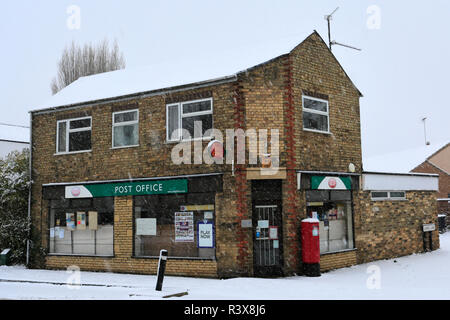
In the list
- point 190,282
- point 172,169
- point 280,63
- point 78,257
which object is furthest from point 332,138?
point 78,257

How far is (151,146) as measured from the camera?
14.7m

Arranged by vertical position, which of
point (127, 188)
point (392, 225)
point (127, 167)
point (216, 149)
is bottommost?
point (392, 225)

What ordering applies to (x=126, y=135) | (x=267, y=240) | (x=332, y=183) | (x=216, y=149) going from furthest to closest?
(x=126, y=135), (x=332, y=183), (x=267, y=240), (x=216, y=149)

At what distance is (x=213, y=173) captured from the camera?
13.5 m

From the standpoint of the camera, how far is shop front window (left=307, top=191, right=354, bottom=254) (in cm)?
1451

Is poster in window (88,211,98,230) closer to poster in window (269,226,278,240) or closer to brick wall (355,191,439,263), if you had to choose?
poster in window (269,226,278,240)

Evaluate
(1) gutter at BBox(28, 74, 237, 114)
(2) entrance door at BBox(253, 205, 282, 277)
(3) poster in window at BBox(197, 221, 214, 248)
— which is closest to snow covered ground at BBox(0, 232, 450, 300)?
(2) entrance door at BBox(253, 205, 282, 277)

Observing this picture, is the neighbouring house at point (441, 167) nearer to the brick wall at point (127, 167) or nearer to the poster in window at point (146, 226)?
the brick wall at point (127, 167)

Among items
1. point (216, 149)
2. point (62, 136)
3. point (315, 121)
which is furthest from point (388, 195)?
point (62, 136)

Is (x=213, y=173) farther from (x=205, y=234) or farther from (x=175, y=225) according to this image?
(x=175, y=225)

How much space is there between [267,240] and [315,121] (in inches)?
156

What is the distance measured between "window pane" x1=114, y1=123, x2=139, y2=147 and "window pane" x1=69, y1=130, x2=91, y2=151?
3.75ft
